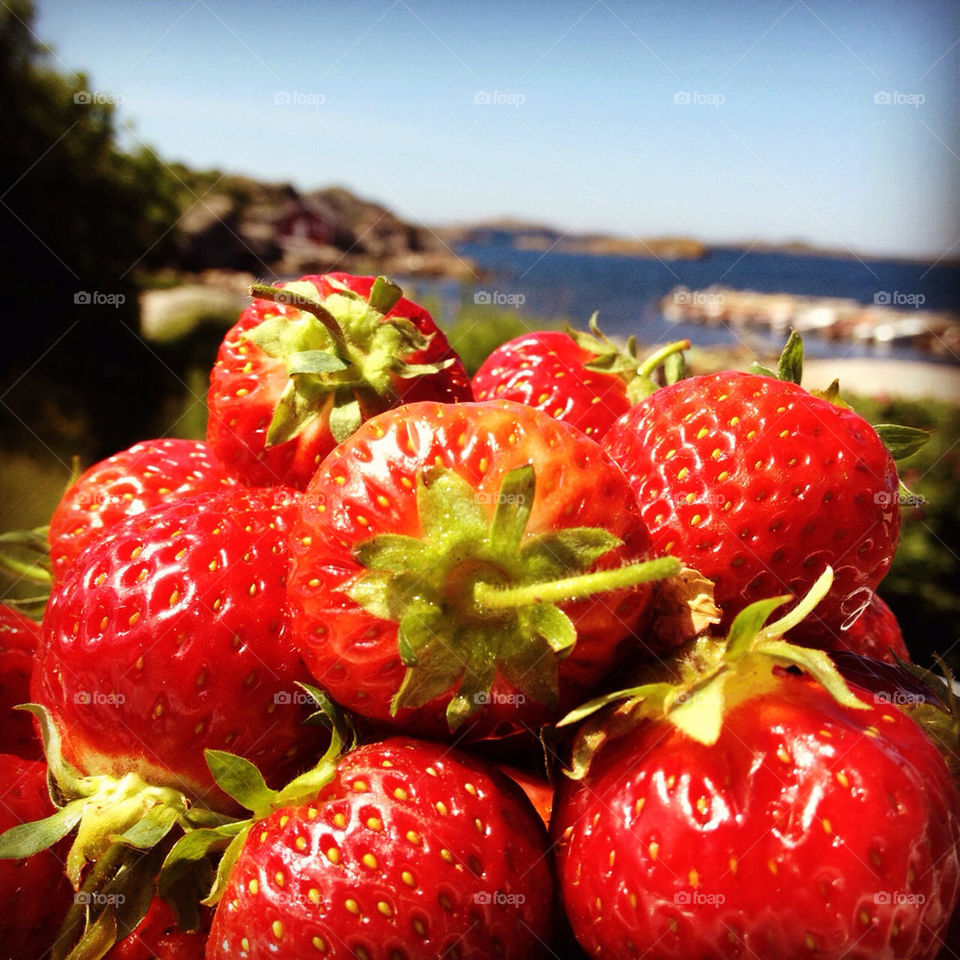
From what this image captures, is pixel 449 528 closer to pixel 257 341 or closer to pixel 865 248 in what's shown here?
pixel 257 341

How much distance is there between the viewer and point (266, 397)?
1.03m

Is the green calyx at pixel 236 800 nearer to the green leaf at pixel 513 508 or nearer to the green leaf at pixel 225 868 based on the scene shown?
the green leaf at pixel 225 868

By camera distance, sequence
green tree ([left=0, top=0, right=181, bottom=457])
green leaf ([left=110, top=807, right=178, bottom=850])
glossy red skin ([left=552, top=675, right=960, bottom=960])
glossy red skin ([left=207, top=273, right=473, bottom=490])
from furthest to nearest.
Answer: green tree ([left=0, top=0, right=181, bottom=457]) → glossy red skin ([left=207, top=273, right=473, bottom=490]) → green leaf ([left=110, top=807, right=178, bottom=850]) → glossy red skin ([left=552, top=675, right=960, bottom=960])

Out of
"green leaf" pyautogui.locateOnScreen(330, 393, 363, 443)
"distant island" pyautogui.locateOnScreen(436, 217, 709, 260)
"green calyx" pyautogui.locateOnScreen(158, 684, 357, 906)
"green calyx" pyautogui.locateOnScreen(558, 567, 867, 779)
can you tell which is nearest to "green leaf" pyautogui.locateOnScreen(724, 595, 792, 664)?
"green calyx" pyautogui.locateOnScreen(558, 567, 867, 779)

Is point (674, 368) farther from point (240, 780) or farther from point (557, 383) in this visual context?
point (240, 780)

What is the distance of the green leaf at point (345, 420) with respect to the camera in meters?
0.96

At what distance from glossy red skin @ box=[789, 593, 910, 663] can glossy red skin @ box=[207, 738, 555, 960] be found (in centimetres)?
35

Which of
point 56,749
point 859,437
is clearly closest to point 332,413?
point 56,749

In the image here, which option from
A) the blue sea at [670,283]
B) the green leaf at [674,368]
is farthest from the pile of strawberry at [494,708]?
the blue sea at [670,283]

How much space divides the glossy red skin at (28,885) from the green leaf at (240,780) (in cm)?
28

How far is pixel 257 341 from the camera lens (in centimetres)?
104

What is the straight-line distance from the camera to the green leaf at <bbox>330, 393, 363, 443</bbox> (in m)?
0.96

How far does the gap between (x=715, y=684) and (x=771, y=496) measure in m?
0.21

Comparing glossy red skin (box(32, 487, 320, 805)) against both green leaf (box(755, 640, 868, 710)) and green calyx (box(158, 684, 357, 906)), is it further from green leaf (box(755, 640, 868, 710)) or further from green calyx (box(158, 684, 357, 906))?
green leaf (box(755, 640, 868, 710))
